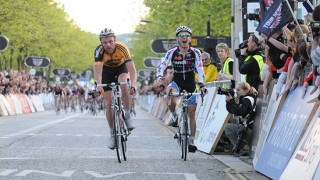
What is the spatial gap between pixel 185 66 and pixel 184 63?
0.07 meters

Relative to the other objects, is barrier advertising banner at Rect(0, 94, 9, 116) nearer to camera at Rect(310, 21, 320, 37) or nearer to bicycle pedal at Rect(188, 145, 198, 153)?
bicycle pedal at Rect(188, 145, 198, 153)

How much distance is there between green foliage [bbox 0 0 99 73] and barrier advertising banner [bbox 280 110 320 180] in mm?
38216

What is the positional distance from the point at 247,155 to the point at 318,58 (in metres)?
4.96

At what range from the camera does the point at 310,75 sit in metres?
9.59

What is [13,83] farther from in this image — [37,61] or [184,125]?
[184,125]

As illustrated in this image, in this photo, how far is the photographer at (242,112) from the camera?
12.9 metres

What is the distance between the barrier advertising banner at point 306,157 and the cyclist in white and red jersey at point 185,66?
435 centimetres

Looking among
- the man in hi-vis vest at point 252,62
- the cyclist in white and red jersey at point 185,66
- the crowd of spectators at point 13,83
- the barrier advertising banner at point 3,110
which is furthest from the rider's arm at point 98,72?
the barrier advertising banner at point 3,110

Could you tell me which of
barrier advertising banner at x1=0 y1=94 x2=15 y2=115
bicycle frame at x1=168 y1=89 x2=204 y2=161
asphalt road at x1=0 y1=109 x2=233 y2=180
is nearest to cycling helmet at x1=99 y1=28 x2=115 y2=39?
bicycle frame at x1=168 y1=89 x2=204 y2=161

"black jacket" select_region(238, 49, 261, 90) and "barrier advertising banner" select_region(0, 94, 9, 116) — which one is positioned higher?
"black jacket" select_region(238, 49, 261, 90)

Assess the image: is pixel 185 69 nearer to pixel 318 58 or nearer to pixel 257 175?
pixel 257 175

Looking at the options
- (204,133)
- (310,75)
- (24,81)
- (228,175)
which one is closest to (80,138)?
(204,133)

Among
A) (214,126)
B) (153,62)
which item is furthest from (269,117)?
(153,62)

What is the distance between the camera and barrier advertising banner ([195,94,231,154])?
45.9 ft
